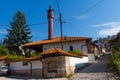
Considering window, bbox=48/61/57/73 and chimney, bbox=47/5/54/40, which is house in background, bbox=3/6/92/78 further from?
chimney, bbox=47/5/54/40

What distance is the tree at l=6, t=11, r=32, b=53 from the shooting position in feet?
190

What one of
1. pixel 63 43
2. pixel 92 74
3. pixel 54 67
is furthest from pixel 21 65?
pixel 63 43

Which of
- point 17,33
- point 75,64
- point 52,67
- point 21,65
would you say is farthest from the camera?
point 17,33

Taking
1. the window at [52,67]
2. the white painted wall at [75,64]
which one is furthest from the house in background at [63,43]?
the window at [52,67]

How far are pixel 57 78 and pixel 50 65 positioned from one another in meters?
2.19

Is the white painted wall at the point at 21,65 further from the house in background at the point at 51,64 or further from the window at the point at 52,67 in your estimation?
the window at the point at 52,67

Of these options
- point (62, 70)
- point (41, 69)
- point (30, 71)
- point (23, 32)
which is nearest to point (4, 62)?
point (30, 71)

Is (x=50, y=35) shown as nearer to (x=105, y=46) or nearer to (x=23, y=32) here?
(x=23, y=32)

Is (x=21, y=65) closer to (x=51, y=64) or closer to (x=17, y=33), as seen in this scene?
(x=51, y=64)

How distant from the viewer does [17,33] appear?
196 feet

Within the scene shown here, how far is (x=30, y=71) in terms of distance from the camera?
92.1 feet

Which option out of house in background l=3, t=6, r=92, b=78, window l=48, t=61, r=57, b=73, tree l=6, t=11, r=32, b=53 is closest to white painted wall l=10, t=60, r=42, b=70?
house in background l=3, t=6, r=92, b=78

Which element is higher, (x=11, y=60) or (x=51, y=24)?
(x=51, y=24)

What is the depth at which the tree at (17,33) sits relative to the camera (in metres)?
58.0
